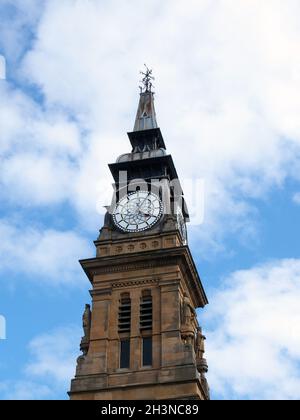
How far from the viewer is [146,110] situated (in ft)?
215

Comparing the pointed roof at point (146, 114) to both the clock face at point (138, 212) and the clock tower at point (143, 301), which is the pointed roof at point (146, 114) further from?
the clock face at point (138, 212)

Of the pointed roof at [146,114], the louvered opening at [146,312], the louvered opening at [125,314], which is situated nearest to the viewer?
the louvered opening at [146,312]

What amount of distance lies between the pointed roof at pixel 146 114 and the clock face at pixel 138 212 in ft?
32.1

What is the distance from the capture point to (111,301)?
50.8 meters

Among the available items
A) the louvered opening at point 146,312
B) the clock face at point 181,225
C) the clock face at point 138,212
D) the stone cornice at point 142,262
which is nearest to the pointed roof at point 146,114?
the clock face at point 181,225

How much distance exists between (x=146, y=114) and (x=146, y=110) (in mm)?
537

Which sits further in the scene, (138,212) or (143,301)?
(138,212)

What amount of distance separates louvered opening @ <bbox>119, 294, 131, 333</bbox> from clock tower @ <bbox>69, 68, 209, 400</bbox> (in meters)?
0.06

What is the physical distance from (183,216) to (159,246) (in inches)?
275

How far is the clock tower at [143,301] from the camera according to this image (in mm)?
46969

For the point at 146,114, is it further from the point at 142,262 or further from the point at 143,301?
the point at 143,301

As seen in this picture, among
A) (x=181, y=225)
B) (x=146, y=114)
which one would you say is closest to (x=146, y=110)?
(x=146, y=114)

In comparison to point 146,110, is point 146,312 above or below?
below
